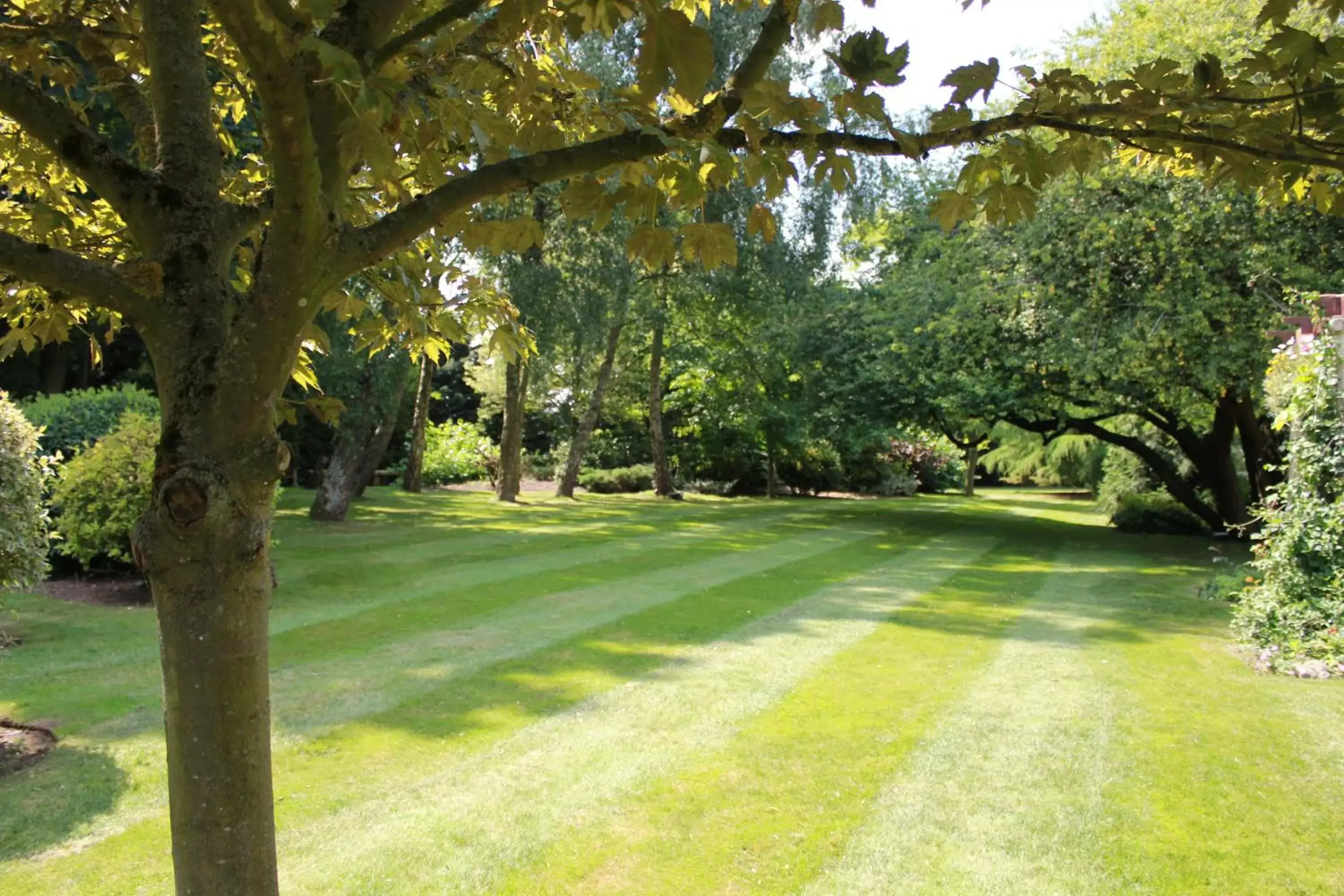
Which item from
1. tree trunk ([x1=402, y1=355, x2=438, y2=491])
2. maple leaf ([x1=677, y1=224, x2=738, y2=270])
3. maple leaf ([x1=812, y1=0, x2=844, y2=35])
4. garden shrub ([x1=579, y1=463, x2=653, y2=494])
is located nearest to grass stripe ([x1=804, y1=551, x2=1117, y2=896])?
maple leaf ([x1=677, y1=224, x2=738, y2=270])

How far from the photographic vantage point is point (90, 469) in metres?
8.83

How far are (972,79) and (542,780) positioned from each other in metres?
3.95

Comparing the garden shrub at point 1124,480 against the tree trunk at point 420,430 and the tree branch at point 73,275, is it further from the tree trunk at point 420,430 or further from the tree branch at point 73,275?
the tree branch at point 73,275

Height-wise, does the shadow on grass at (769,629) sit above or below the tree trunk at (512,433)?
below

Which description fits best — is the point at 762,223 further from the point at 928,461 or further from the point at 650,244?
the point at 928,461

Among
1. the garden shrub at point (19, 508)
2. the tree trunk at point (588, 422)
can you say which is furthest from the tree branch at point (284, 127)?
the tree trunk at point (588, 422)

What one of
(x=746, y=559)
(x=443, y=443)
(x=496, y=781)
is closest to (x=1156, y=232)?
(x=746, y=559)

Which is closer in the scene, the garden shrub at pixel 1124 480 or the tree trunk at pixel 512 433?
the tree trunk at pixel 512 433

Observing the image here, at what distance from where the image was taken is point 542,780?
4.64m

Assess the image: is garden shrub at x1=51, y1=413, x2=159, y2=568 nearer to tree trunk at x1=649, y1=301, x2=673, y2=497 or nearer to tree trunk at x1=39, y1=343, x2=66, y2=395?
tree trunk at x1=39, y1=343, x2=66, y2=395

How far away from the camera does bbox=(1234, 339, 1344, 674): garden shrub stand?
24.4ft

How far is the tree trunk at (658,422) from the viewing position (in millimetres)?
24328

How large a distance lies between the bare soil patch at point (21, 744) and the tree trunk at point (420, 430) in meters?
16.0

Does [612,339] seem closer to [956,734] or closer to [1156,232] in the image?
[1156,232]
